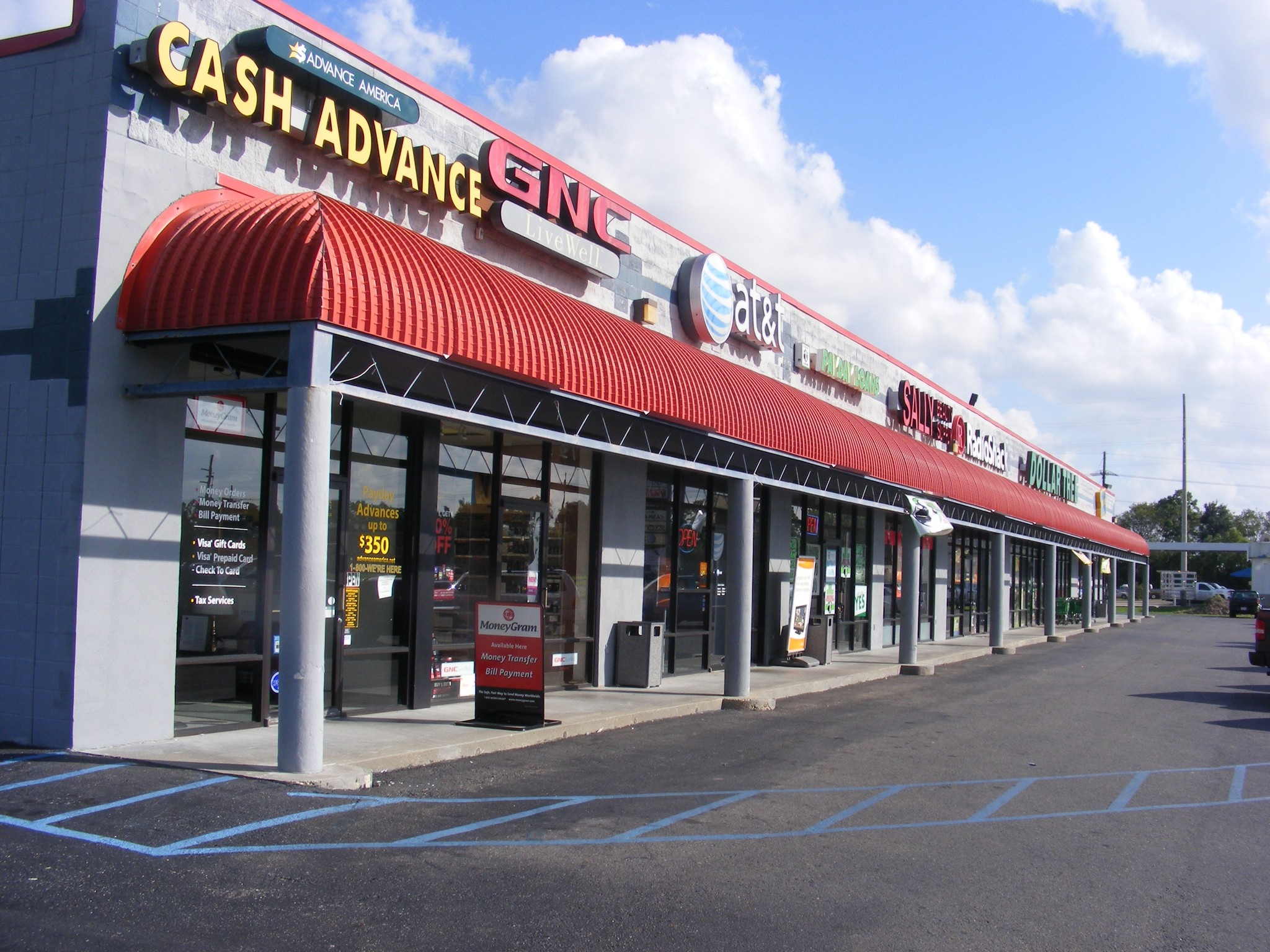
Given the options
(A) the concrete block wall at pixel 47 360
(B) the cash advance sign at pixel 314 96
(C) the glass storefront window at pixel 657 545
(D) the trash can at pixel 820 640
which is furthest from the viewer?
(D) the trash can at pixel 820 640

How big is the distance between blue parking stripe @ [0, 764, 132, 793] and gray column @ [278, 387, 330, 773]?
1337 millimetres

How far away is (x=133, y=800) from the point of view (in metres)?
7.54

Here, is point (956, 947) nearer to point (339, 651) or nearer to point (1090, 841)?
point (1090, 841)

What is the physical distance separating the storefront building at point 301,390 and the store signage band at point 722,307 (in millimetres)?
723

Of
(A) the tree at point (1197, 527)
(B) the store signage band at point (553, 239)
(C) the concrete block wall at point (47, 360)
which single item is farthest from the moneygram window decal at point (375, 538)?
(A) the tree at point (1197, 527)

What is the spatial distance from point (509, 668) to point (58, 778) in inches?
176

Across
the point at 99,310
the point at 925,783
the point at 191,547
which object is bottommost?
the point at 925,783

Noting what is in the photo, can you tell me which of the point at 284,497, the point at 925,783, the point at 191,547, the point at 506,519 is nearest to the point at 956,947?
the point at 925,783

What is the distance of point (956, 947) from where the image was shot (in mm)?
5500

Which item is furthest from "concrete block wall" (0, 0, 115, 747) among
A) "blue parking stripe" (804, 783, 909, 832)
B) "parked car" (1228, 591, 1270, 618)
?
"parked car" (1228, 591, 1270, 618)

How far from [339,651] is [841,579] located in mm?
15281

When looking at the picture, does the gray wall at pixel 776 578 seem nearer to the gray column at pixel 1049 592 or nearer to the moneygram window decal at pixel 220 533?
the moneygram window decal at pixel 220 533

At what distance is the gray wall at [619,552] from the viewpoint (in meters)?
15.8

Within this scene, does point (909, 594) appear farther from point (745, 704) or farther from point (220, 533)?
point (220, 533)
